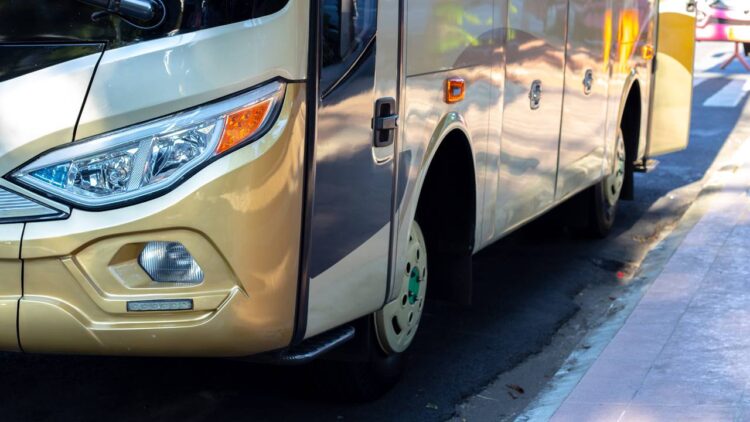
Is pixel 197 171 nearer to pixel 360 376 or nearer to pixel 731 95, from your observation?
pixel 360 376

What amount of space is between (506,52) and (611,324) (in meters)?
1.65

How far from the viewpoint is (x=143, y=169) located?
365 centimetres

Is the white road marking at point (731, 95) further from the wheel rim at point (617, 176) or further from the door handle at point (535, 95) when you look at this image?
the door handle at point (535, 95)

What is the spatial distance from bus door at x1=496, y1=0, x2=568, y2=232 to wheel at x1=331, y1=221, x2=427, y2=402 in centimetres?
80

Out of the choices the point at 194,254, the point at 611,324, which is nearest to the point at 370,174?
the point at 194,254

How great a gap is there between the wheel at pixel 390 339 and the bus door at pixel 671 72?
4574 mm

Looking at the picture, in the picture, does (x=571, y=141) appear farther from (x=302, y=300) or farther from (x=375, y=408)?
(x=302, y=300)

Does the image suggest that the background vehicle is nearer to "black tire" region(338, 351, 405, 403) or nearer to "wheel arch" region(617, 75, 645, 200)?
"wheel arch" region(617, 75, 645, 200)

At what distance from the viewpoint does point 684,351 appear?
5.61m

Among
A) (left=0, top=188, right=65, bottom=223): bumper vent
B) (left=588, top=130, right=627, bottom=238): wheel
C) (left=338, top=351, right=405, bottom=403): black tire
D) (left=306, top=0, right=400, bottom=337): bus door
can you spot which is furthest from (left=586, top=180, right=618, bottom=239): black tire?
(left=0, top=188, right=65, bottom=223): bumper vent

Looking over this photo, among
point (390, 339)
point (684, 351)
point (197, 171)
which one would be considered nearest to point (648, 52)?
point (684, 351)

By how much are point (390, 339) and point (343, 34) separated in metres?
1.44

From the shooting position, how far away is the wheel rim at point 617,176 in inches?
332

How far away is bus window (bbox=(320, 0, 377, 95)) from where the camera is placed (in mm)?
3986
